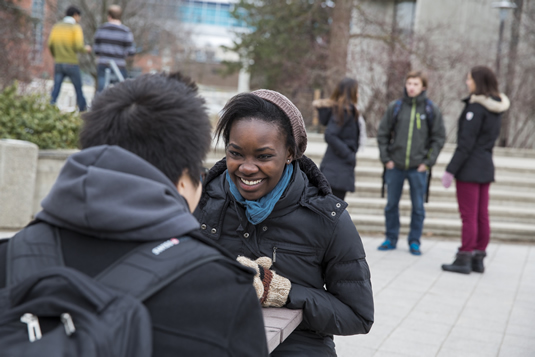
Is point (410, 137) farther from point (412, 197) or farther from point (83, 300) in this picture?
point (83, 300)

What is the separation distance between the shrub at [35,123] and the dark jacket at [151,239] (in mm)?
6580

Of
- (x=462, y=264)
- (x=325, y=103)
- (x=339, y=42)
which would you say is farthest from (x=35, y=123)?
(x=339, y=42)

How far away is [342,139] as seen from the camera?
7.39 meters

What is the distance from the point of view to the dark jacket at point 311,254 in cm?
249

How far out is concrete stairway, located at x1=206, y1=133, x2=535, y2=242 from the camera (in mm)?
9195

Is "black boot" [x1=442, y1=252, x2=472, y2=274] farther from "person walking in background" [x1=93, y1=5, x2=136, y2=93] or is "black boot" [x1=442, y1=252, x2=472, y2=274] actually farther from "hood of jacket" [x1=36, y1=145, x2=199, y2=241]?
"person walking in background" [x1=93, y1=5, x2=136, y2=93]

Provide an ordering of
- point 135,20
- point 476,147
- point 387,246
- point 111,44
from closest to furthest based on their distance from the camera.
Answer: point 476,147, point 387,246, point 111,44, point 135,20

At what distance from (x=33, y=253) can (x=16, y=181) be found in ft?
20.3

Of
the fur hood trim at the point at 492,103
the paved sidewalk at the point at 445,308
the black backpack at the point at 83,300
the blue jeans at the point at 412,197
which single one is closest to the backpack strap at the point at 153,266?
the black backpack at the point at 83,300

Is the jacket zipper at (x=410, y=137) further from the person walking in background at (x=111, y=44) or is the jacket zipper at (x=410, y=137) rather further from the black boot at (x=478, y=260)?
the person walking in background at (x=111, y=44)

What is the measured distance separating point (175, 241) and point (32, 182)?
6.37 m

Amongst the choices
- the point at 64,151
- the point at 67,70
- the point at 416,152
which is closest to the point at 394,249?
the point at 416,152

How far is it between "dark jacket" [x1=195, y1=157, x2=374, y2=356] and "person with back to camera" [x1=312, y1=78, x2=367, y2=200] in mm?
4612

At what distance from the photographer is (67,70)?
10.8m
